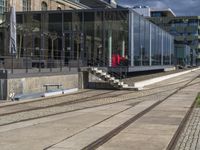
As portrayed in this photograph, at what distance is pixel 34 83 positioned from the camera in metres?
27.9

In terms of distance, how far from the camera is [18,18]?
4900 cm

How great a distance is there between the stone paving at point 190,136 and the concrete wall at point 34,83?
10.6m

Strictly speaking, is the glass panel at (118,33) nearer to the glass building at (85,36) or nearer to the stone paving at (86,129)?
the glass building at (85,36)

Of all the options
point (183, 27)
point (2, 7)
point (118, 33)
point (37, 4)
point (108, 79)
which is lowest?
point (108, 79)

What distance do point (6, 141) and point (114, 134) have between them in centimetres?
286

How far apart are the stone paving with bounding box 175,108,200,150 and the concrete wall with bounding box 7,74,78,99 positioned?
419 inches

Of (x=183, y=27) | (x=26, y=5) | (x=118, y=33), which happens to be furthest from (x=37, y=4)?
(x=183, y=27)

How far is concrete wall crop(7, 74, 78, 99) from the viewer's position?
25.2 m

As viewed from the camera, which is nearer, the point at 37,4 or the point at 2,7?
the point at 2,7

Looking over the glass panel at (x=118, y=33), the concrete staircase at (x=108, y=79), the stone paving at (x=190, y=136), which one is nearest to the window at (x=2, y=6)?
the glass panel at (x=118, y=33)

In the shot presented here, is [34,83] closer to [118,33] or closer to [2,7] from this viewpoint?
[118,33]

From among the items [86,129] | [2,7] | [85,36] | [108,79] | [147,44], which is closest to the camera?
[86,129]

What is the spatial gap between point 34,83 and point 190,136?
15.9 metres

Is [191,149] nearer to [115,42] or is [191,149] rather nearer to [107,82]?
[107,82]
